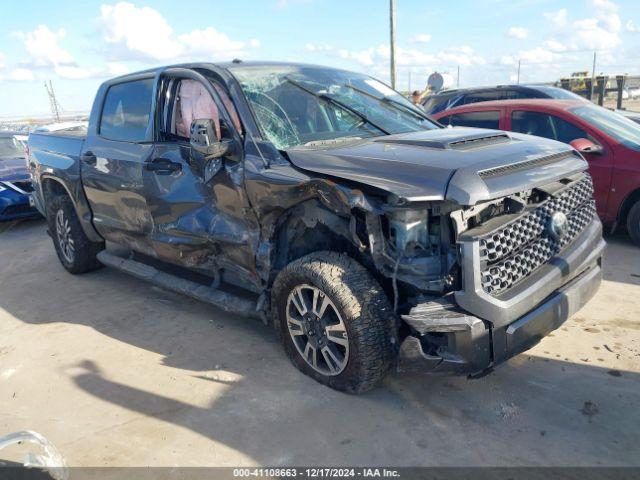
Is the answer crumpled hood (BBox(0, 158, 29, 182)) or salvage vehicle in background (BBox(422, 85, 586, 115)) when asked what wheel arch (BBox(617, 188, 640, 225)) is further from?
crumpled hood (BBox(0, 158, 29, 182))

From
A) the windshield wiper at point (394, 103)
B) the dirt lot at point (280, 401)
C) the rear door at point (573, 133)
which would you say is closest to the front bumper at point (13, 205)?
the dirt lot at point (280, 401)

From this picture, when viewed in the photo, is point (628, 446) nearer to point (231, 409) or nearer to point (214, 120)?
point (231, 409)

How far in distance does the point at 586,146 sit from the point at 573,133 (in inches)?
27.2

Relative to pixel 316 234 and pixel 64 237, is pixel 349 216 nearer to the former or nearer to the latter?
pixel 316 234

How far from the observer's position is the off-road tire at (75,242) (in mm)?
5621

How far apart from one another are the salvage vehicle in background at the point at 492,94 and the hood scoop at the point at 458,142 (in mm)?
6218

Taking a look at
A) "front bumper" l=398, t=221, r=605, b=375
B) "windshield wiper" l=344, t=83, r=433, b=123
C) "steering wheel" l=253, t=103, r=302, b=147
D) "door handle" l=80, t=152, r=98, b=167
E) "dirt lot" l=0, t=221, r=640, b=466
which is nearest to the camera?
"front bumper" l=398, t=221, r=605, b=375

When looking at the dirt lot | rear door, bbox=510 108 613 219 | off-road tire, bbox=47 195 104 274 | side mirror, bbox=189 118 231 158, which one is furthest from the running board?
rear door, bbox=510 108 613 219

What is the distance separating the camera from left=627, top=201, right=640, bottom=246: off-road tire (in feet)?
17.9

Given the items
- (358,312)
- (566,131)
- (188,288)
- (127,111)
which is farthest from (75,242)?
(566,131)

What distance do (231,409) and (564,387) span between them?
2037mm

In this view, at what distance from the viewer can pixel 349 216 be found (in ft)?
9.98

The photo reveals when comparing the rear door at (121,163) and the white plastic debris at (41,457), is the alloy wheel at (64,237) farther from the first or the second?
the white plastic debris at (41,457)

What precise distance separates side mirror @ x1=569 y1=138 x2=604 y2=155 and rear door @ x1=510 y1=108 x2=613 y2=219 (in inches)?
1.9
